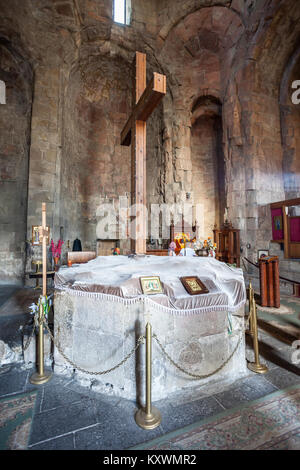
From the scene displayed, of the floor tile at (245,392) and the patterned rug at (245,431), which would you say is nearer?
the patterned rug at (245,431)

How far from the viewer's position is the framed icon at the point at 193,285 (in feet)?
7.59

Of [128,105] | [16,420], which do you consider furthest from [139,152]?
[128,105]

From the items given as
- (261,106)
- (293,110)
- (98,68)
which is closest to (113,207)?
(98,68)

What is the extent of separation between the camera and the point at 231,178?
10.8m

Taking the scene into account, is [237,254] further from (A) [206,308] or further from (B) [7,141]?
(B) [7,141]

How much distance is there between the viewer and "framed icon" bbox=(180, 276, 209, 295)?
7.59 ft

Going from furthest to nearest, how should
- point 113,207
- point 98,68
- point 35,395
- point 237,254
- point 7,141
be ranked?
1. point 113,207
2. point 98,68
3. point 237,254
4. point 7,141
5. point 35,395

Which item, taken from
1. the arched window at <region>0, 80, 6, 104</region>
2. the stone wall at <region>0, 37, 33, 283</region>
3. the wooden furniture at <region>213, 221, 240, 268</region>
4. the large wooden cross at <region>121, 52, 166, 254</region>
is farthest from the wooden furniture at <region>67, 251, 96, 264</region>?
the arched window at <region>0, 80, 6, 104</region>

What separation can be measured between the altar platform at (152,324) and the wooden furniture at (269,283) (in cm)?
309

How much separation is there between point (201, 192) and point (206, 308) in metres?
13.3

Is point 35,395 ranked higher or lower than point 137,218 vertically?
lower

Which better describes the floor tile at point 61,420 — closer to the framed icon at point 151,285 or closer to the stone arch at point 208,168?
the framed icon at point 151,285

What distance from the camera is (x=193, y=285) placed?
2391 millimetres

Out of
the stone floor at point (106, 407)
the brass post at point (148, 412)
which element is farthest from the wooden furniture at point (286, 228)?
the brass post at point (148, 412)
